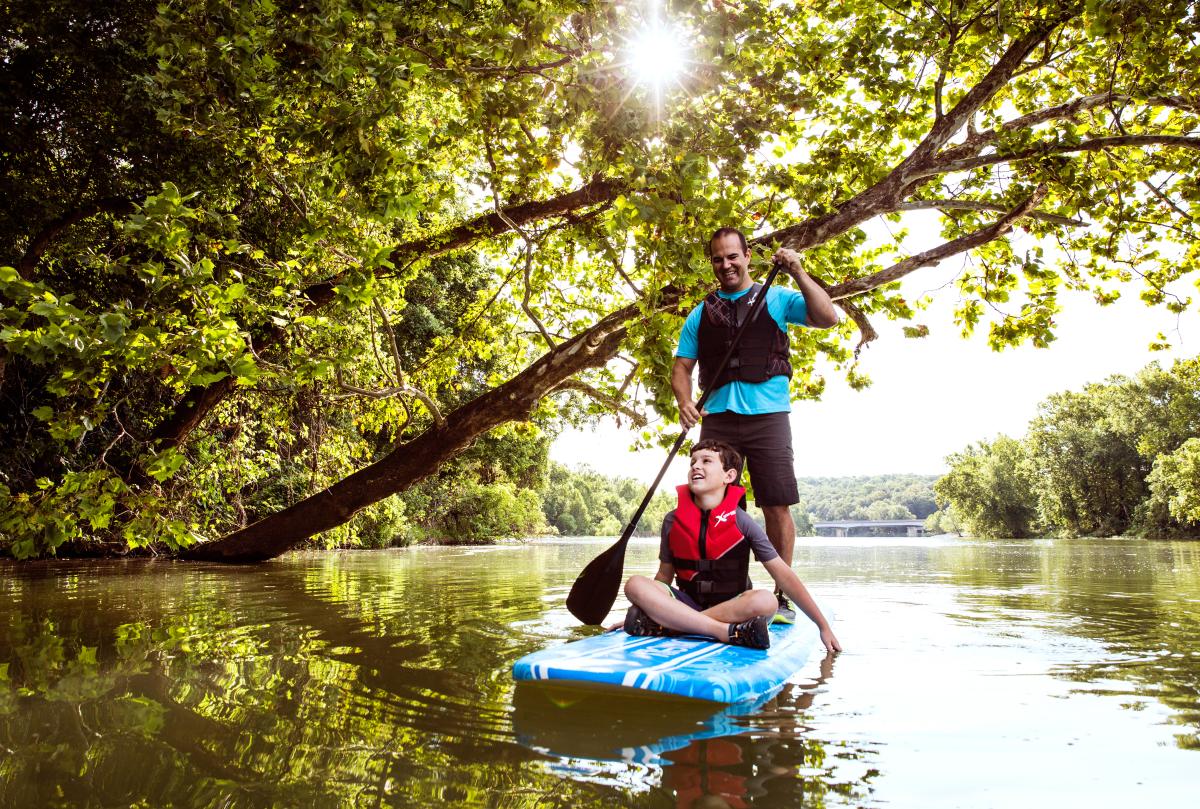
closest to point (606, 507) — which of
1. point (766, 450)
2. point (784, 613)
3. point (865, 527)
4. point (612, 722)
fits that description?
point (865, 527)

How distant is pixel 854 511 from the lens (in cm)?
17325

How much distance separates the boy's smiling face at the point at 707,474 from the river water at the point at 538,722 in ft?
3.30

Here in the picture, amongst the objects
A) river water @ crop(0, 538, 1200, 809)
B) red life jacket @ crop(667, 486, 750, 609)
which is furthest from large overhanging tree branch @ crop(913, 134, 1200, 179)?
red life jacket @ crop(667, 486, 750, 609)

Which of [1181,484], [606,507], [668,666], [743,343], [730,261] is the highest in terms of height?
[730,261]

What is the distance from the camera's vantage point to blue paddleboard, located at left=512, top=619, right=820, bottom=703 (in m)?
2.93

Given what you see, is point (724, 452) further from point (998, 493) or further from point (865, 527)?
point (865, 527)

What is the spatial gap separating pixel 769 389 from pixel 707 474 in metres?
0.90

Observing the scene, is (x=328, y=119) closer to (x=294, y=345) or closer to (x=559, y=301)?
(x=294, y=345)

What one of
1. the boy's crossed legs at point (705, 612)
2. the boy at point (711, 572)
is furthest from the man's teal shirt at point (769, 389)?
the boy's crossed legs at point (705, 612)

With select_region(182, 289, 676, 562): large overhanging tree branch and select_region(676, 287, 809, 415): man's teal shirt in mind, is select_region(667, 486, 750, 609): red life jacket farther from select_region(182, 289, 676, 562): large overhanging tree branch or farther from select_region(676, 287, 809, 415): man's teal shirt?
select_region(182, 289, 676, 562): large overhanging tree branch

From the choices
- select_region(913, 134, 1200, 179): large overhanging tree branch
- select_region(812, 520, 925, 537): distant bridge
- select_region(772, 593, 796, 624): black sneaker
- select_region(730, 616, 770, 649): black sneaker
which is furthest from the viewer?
select_region(812, 520, 925, 537): distant bridge

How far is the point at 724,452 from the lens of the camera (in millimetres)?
4344

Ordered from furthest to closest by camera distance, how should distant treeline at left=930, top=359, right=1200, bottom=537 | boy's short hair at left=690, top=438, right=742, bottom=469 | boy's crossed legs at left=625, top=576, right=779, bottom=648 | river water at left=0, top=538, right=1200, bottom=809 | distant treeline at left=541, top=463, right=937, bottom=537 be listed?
distant treeline at left=541, top=463, right=937, bottom=537 → distant treeline at left=930, top=359, right=1200, bottom=537 → boy's short hair at left=690, top=438, right=742, bottom=469 → boy's crossed legs at left=625, top=576, right=779, bottom=648 → river water at left=0, top=538, right=1200, bottom=809

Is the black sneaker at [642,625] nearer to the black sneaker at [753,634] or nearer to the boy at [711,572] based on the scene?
the boy at [711,572]
